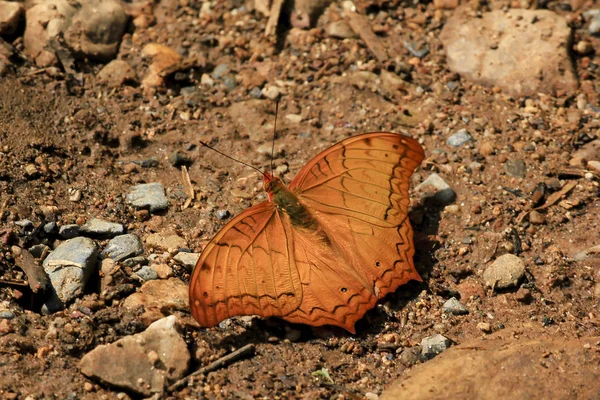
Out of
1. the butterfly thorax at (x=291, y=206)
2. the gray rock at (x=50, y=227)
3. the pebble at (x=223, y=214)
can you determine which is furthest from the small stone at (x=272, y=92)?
the gray rock at (x=50, y=227)

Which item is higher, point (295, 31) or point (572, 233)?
point (295, 31)

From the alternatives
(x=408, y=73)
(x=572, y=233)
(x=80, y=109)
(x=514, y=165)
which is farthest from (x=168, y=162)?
(x=572, y=233)

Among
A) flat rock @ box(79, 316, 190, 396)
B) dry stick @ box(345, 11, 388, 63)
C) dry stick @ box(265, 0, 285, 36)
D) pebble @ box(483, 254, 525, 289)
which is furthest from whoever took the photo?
dry stick @ box(265, 0, 285, 36)

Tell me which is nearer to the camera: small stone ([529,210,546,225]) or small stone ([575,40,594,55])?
small stone ([529,210,546,225])

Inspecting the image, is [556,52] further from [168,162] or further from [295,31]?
[168,162]

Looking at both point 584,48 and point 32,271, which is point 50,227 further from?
point 584,48

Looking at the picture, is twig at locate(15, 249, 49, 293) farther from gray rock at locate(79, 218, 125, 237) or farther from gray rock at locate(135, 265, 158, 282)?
gray rock at locate(135, 265, 158, 282)

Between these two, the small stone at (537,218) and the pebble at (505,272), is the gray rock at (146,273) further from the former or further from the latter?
the small stone at (537,218)

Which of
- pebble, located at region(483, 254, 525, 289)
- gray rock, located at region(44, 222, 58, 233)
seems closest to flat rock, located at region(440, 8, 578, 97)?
pebble, located at region(483, 254, 525, 289)
